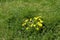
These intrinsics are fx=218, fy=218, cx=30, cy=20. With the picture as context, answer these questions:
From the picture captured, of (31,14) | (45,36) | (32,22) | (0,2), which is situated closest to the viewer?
(45,36)

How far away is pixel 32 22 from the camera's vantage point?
5336 millimetres

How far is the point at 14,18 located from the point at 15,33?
55 cm

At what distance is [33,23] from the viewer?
5273mm

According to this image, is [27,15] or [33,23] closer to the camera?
[33,23]

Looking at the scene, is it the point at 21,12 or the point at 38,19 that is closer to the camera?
the point at 38,19

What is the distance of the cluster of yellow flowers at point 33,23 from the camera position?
5227 mm

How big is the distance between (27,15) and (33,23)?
0.45m

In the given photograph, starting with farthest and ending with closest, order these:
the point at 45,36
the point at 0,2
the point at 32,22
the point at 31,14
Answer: the point at 0,2
the point at 31,14
the point at 32,22
the point at 45,36

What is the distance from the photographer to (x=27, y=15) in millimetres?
5648

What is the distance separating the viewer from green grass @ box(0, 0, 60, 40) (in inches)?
202

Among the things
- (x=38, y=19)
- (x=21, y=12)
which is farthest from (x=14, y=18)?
(x=38, y=19)

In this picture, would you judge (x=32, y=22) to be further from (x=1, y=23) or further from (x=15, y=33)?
(x=1, y=23)

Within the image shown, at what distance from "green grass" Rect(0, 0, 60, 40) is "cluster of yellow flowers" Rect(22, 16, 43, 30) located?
141 mm

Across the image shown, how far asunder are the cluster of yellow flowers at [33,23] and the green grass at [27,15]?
0.14 meters
